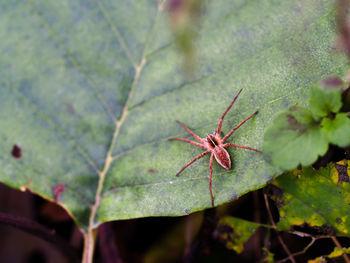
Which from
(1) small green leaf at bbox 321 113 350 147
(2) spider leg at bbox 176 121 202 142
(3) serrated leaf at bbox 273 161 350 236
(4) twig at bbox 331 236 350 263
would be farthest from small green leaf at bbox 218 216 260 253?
(1) small green leaf at bbox 321 113 350 147

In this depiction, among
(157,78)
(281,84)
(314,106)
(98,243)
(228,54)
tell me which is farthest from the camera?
(98,243)

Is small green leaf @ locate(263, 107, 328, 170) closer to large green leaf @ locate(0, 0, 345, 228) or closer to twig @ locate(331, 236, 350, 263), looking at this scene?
large green leaf @ locate(0, 0, 345, 228)

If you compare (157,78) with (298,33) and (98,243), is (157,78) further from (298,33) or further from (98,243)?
(98,243)

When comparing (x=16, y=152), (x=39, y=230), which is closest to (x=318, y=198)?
(x=39, y=230)

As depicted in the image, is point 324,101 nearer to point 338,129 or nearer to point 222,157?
point 338,129

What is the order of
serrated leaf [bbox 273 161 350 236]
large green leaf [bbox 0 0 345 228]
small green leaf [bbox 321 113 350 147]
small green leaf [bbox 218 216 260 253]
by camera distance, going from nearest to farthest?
small green leaf [bbox 321 113 350 147], serrated leaf [bbox 273 161 350 236], large green leaf [bbox 0 0 345 228], small green leaf [bbox 218 216 260 253]

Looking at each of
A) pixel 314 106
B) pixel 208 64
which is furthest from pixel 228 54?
pixel 314 106

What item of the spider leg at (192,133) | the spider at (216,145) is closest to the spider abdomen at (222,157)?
the spider at (216,145)
